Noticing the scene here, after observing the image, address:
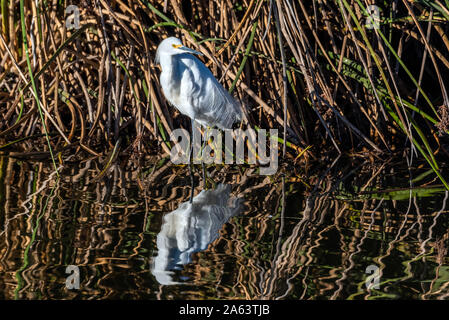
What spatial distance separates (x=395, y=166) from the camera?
3.61 meters

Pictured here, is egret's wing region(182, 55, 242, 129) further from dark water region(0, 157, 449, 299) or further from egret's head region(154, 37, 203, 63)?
dark water region(0, 157, 449, 299)

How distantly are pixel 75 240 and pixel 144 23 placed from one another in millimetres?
1883

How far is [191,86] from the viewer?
11.2 feet

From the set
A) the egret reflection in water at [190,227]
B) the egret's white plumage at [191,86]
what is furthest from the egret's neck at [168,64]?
the egret reflection in water at [190,227]

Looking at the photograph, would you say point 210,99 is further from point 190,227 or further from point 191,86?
point 190,227

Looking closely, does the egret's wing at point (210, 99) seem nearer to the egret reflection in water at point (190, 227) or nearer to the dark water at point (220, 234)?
the dark water at point (220, 234)

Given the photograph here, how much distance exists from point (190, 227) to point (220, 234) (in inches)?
6.4

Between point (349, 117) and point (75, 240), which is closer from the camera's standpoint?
point (75, 240)

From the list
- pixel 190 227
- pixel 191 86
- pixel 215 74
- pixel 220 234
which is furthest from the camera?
pixel 215 74

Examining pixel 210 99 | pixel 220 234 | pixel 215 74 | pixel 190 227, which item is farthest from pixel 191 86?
pixel 220 234

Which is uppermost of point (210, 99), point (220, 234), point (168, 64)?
point (168, 64)
